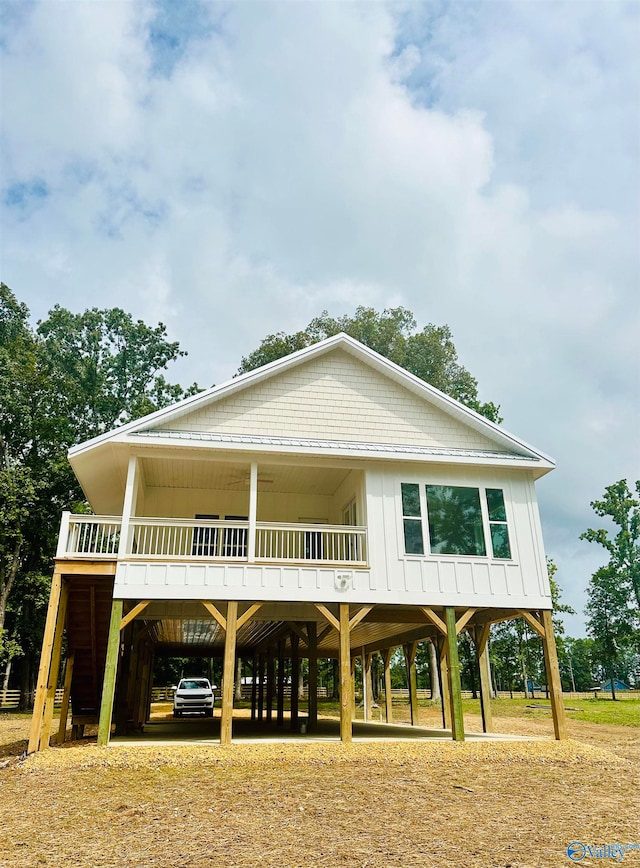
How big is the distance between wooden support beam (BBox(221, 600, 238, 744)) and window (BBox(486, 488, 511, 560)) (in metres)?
5.95

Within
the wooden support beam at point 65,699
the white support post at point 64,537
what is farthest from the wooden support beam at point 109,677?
the wooden support beam at point 65,699

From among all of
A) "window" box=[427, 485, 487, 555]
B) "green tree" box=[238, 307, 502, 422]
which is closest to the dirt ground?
"window" box=[427, 485, 487, 555]

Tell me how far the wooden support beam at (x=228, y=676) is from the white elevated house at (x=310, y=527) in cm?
4

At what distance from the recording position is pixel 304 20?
1204 cm

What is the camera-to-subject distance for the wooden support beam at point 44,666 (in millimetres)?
11508

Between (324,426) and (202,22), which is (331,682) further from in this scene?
(202,22)

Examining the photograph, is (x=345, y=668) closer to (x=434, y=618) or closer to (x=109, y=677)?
(x=434, y=618)

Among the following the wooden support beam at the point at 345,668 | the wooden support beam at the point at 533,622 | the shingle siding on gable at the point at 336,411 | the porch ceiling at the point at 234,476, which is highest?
the shingle siding on gable at the point at 336,411

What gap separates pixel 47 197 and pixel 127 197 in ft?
8.15

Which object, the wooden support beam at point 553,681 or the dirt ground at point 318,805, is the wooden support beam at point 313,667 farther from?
the wooden support beam at point 553,681

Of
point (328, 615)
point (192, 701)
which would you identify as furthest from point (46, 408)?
point (328, 615)

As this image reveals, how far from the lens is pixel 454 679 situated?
1361 cm

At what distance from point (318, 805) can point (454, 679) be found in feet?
20.7

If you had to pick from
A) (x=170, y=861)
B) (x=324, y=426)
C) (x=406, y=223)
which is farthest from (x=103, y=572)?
(x=406, y=223)
